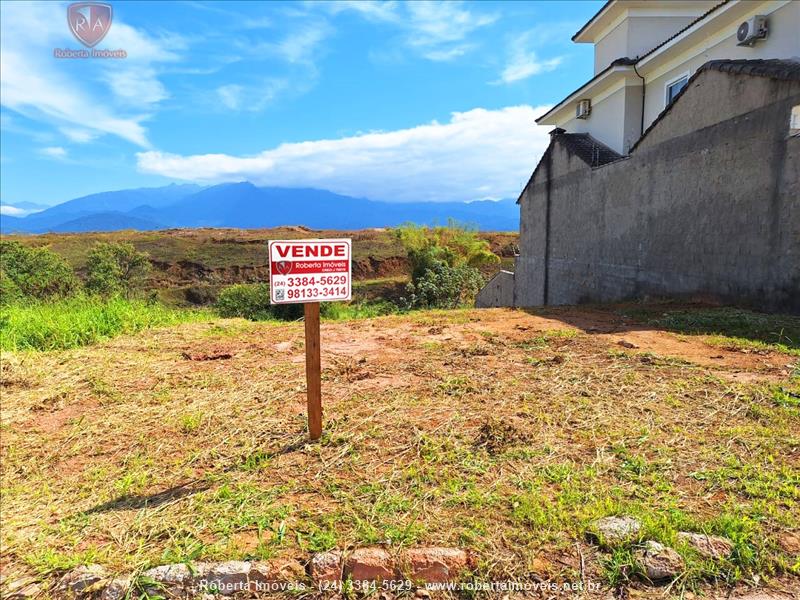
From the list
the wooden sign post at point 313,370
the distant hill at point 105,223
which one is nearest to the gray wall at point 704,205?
the wooden sign post at point 313,370

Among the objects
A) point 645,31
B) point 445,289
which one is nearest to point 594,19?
point 645,31

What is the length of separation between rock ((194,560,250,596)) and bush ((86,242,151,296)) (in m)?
21.9

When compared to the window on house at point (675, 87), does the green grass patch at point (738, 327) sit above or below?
below

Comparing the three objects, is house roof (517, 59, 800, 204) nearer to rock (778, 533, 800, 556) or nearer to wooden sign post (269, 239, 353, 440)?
rock (778, 533, 800, 556)

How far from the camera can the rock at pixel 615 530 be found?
2.10m

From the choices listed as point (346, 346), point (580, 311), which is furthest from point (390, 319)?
point (580, 311)

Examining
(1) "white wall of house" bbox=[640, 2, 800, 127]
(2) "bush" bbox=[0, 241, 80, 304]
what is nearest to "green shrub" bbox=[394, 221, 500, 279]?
(1) "white wall of house" bbox=[640, 2, 800, 127]

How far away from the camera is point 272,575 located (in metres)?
1.99

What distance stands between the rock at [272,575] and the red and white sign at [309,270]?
4.50 ft

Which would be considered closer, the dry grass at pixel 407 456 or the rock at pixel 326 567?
the rock at pixel 326 567

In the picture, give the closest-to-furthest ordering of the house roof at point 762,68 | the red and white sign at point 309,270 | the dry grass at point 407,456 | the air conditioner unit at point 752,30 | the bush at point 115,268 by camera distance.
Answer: the dry grass at point 407,456 → the red and white sign at point 309,270 → the house roof at point 762,68 → the air conditioner unit at point 752,30 → the bush at point 115,268

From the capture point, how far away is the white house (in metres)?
8.09

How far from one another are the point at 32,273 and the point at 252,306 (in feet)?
34.3

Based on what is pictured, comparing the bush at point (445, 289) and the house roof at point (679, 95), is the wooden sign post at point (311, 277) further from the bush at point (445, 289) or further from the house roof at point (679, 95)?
the bush at point (445, 289)
